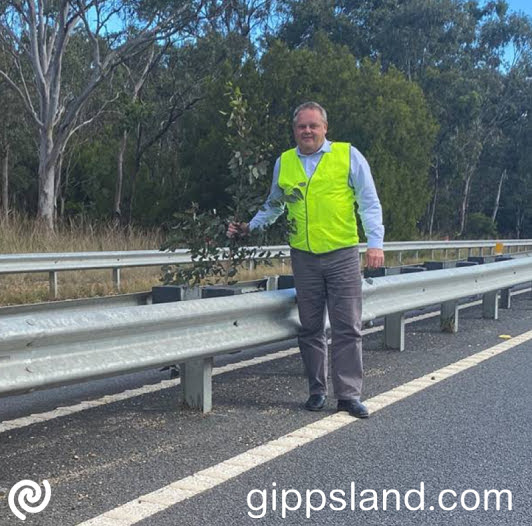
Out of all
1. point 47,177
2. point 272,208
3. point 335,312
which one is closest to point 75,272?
point 272,208

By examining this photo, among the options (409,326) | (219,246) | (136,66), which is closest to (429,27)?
(136,66)

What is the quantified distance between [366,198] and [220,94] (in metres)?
24.4

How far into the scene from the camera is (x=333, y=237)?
4.92m

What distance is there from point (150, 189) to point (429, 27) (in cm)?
2058

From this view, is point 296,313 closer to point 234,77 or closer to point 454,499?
point 454,499

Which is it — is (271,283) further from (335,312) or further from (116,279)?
(116,279)

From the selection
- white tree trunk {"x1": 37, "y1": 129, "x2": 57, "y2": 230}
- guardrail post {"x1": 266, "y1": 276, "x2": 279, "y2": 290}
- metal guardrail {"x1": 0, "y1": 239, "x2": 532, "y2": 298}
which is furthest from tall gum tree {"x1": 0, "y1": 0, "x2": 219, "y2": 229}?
guardrail post {"x1": 266, "y1": 276, "x2": 279, "y2": 290}

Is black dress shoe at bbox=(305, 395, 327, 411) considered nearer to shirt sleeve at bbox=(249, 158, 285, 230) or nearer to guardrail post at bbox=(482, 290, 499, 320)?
shirt sleeve at bbox=(249, 158, 285, 230)

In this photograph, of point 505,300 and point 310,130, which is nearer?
point 310,130

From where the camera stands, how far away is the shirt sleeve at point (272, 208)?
207 inches

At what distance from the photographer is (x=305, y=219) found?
5.01 meters

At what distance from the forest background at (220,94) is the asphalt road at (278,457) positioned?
40.6 feet

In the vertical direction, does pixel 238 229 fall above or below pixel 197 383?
above

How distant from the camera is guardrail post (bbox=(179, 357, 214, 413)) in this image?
4.72 meters
